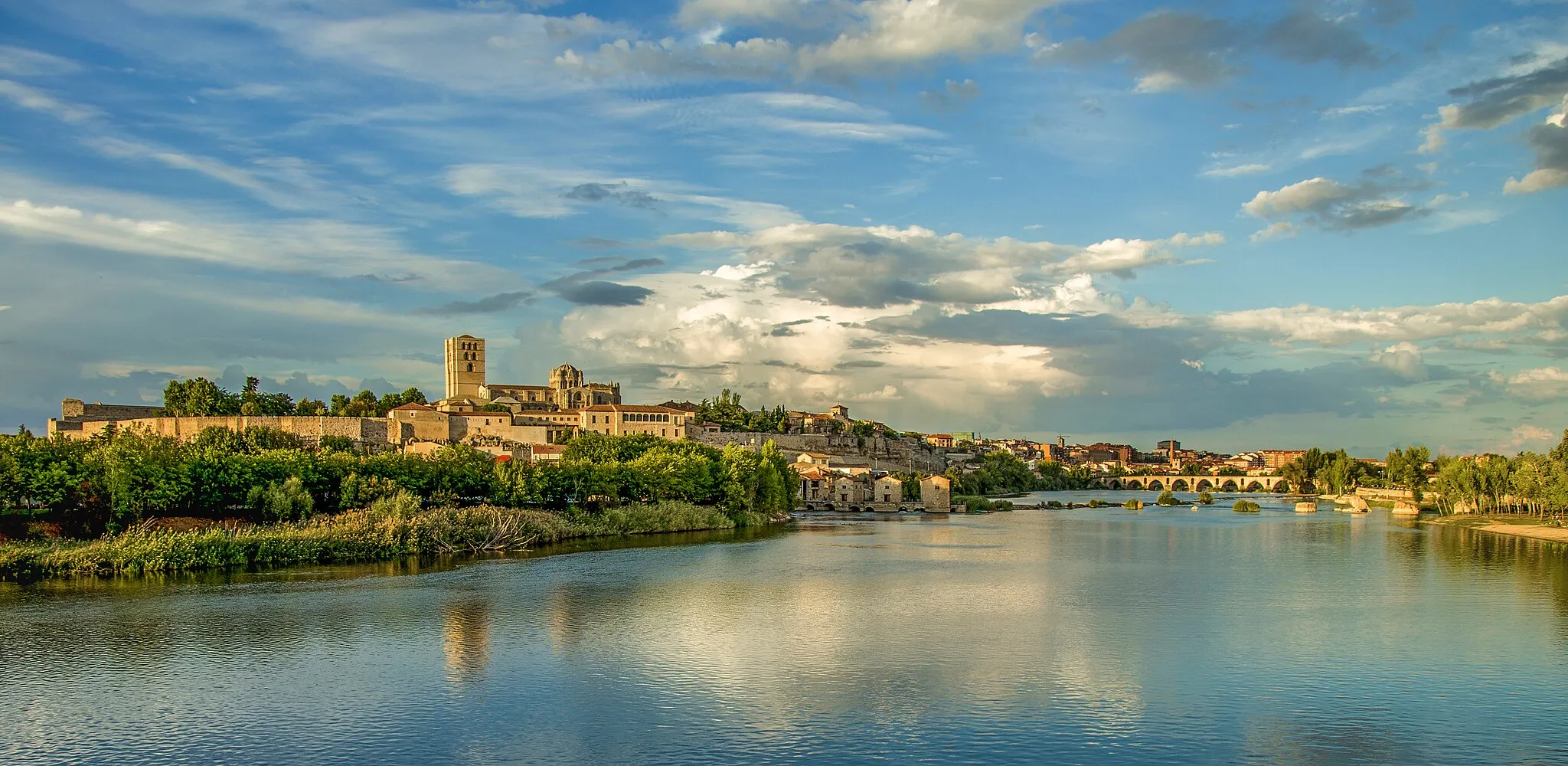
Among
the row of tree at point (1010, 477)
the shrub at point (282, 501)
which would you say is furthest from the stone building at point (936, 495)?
the shrub at point (282, 501)

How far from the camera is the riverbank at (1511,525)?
52.3 m

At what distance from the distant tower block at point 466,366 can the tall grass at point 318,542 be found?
74332 mm

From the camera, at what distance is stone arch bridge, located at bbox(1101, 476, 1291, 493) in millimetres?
161250

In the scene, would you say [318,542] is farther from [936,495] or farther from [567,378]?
[567,378]

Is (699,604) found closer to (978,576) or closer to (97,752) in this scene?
(978,576)

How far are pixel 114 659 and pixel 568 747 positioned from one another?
10488 mm

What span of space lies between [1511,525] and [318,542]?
2330 inches

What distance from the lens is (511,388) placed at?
11638 cm

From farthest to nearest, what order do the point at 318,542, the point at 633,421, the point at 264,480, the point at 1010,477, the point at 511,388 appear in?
the point at 1010,477 → the point at 511,388 → the point at 633,421 → the point at 264,480 → the point at 318,542

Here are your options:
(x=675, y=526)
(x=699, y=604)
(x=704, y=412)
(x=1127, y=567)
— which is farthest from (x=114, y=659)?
(x=704, y=412)

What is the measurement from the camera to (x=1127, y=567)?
38.9 m

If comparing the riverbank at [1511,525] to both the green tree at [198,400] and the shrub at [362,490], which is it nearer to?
the shrub at [362,490]

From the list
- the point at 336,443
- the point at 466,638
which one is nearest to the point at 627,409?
the point at 336,443

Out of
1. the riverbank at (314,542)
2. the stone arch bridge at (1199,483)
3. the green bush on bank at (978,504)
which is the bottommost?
the stone arch bridge at (1199,483)
